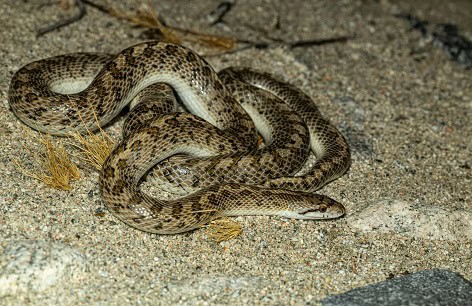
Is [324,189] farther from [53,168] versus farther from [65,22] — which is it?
[65,22]

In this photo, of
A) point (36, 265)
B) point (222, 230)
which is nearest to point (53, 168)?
point (36, 265)

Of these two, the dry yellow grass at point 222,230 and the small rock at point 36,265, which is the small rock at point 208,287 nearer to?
the dry yellow grass at point 222,230

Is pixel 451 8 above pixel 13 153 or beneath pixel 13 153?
above

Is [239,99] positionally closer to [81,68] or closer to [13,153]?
[81,68]

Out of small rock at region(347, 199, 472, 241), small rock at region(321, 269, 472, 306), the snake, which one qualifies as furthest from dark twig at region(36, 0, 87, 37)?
small rock at region(321, 269, 472, 306)

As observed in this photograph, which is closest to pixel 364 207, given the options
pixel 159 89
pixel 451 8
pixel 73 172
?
pixel 159 89
